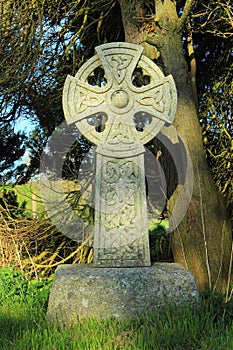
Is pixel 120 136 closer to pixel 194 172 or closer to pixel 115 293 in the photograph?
pixel 194 172

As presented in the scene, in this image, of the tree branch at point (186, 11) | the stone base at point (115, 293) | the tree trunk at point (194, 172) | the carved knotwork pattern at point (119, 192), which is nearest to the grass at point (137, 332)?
the stone base at point (115, 293)

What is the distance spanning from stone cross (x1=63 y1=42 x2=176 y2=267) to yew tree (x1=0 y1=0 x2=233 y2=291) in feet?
2.14

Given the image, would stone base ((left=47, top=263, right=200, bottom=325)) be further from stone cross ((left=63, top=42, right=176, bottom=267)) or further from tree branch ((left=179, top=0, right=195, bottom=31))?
tree branch ((left=179, top=0, right=195, bottom=31))

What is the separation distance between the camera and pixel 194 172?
4.38 meters

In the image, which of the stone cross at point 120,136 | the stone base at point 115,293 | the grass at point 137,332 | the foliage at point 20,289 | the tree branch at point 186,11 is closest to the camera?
the grass at point 137,332

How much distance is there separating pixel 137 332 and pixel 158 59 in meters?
3.01

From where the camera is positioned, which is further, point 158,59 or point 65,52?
point 65,52

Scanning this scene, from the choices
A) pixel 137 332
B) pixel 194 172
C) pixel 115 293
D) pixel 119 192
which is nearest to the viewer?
pixel 137 332

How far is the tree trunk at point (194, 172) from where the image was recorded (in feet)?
13.8

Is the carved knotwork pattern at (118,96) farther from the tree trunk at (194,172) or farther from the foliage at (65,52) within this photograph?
the foliage at (65,52)

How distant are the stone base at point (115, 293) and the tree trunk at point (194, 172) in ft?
3.18

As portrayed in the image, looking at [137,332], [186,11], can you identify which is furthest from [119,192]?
[186,11]

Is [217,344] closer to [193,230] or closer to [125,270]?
[125,270]

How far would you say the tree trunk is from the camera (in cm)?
421
